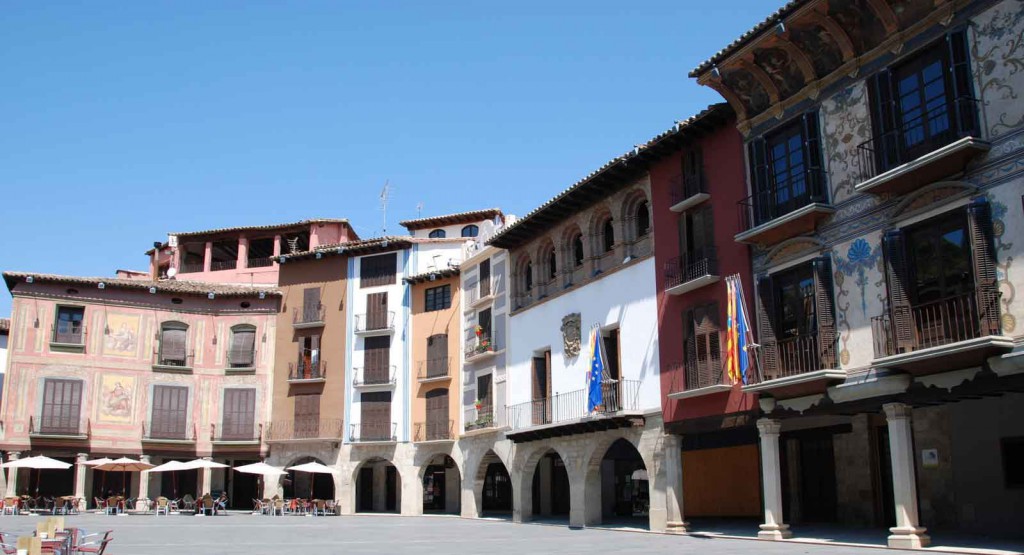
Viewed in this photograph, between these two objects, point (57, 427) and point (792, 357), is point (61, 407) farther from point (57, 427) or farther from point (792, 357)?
point (792, 357)

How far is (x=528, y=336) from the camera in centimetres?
3491

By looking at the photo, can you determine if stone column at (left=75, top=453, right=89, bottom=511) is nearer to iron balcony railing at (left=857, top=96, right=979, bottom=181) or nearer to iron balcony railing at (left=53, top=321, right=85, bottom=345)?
iron balcony railing at (left=53, top=321, right=85, bottom=345)

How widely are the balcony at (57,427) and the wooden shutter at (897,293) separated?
35.7 metres

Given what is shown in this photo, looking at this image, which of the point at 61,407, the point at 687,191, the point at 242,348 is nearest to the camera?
the point at 687,191

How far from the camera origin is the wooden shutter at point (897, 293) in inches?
733

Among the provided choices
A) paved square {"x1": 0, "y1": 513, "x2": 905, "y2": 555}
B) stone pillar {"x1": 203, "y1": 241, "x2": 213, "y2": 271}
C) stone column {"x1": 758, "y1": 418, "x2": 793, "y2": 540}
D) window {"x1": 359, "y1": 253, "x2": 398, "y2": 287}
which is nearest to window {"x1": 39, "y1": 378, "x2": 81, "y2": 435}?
paved square {"x1": 0, "y1": 513, "x2": 905, "y2": 555}

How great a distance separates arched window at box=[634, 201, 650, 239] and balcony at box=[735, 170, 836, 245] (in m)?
5.39

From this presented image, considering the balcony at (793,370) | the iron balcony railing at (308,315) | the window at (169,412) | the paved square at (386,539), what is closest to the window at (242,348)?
the iron balcony railing at (308,315)

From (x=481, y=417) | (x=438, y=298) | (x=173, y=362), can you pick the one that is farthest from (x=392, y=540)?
(x=173, y=362)

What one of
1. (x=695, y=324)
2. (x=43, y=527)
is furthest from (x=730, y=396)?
(x=43, y=527)

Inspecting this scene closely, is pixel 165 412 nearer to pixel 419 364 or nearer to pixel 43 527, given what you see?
pixel 419 364

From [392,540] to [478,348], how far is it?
48.4ft

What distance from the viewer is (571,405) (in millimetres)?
31297

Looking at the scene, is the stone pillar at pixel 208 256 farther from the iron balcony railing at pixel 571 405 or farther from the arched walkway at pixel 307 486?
the iron balcony railing at pixel 571 405
